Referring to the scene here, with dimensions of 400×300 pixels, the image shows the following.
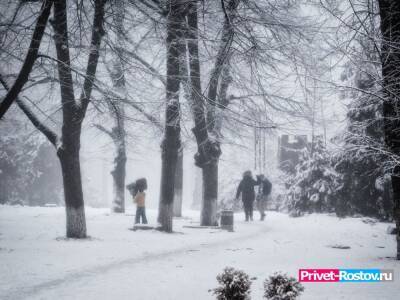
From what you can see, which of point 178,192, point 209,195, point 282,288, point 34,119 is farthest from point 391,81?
point 178,192

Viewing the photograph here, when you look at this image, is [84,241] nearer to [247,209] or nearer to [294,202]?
[247,209]

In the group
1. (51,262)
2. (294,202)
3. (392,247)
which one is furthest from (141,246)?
(294,202)

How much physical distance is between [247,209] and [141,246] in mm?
9602

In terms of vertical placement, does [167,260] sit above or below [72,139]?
below

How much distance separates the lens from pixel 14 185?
3472cm

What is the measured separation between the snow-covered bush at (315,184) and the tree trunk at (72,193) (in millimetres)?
11156

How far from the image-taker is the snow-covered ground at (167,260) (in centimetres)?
584

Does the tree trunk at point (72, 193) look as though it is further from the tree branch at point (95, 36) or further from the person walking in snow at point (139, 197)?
the person walking in snow at point (139, 197)

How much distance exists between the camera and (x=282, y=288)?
411 cm

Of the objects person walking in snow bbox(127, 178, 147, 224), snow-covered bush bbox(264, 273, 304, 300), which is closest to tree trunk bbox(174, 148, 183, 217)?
→ person walking in snow bbox(127, 178, 147, 224)

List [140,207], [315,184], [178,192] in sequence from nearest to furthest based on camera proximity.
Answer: [140,207] → [315,184] → [178,192]

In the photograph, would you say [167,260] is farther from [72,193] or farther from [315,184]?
[315,184]

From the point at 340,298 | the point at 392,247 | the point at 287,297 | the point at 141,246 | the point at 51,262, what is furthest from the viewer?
the point at 392,247

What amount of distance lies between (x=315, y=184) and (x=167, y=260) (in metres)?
11.7
